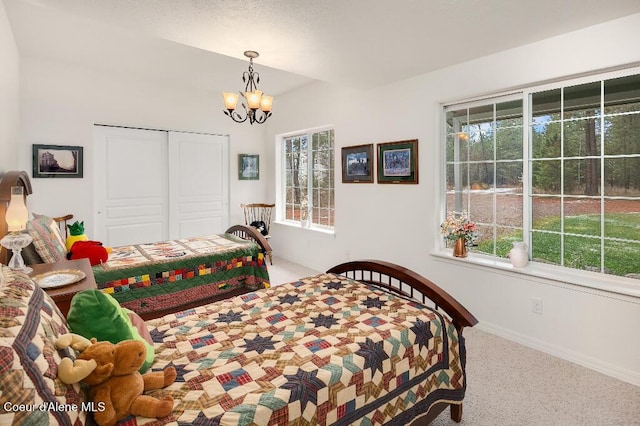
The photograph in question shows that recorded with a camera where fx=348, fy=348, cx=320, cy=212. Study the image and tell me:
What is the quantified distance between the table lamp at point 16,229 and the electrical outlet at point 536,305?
3.61 m

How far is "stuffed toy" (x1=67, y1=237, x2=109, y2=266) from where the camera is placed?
291cm

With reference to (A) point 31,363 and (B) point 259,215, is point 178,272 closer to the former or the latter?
(A) point 31,363

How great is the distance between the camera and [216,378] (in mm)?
1397

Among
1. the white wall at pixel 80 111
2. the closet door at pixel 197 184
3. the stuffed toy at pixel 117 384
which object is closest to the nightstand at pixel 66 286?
the stuffed toy at pixel 117 384

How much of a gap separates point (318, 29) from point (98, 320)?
2.36 meters

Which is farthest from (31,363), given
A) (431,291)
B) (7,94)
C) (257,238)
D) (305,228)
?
(305,228)

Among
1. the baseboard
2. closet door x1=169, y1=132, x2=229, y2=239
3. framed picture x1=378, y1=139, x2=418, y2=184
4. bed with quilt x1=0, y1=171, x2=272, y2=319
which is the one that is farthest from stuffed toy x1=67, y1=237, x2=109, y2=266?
the baseboard

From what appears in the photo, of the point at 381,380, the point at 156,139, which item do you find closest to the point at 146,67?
the point at 156,139

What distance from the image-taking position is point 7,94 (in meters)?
3.04

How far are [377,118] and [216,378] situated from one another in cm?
350

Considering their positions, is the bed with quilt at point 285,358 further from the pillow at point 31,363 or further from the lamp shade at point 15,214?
the lamp shade at point 15,214

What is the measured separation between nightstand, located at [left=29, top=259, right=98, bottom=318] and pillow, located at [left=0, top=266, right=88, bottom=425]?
51 centimetres

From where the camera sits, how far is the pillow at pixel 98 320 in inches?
52.1

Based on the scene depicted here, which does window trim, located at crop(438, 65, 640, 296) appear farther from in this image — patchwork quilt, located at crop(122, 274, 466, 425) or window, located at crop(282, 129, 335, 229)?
window, located at crop(282, 129, 335, 229)
